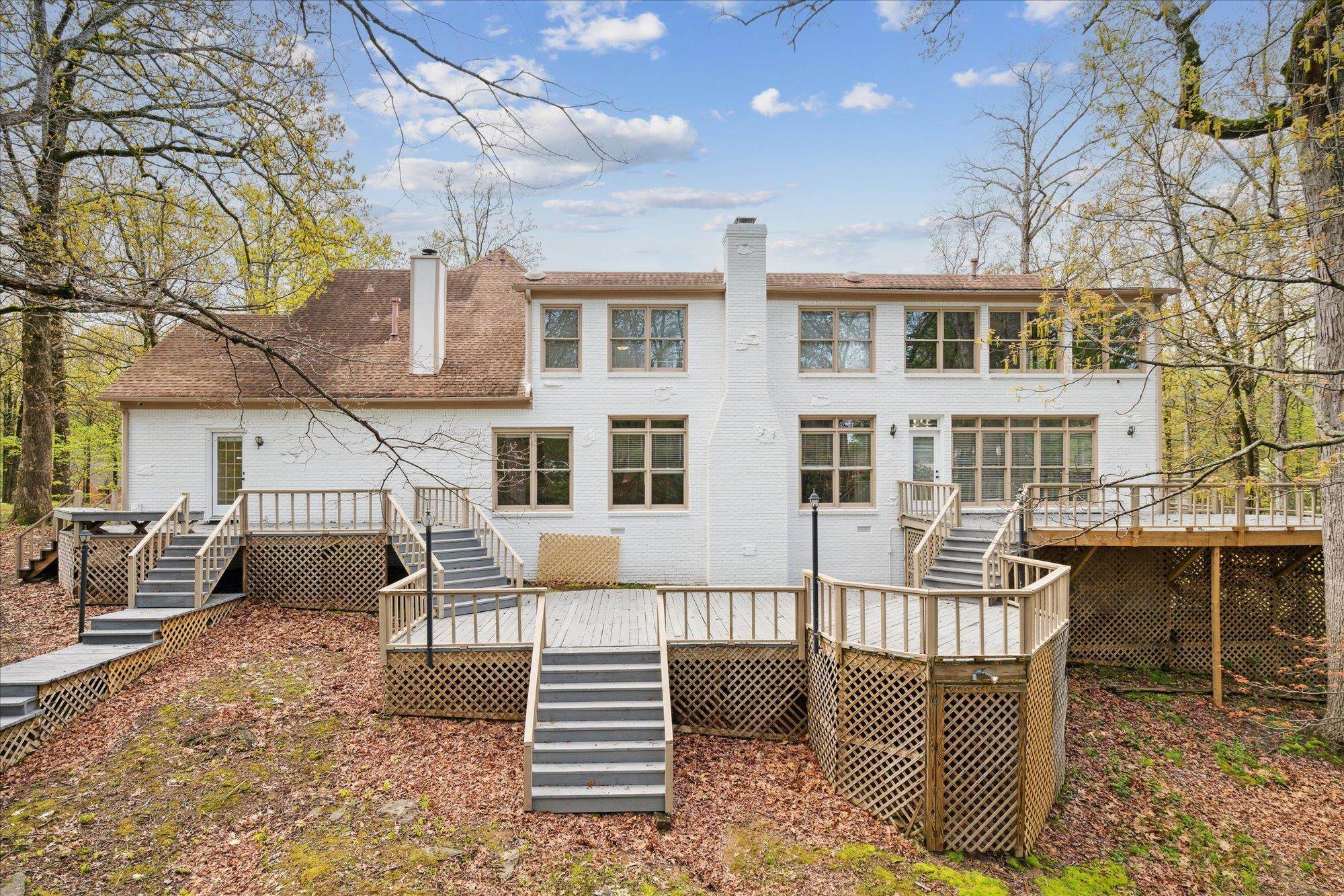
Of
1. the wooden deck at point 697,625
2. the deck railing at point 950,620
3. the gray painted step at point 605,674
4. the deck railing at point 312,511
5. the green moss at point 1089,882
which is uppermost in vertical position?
the deck railing at point 312,511

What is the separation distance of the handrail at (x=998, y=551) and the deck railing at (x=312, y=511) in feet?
35.2

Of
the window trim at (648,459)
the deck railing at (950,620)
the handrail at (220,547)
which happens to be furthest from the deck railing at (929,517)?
the handrail at (220,547)

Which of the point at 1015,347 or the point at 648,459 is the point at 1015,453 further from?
the point at 648,459

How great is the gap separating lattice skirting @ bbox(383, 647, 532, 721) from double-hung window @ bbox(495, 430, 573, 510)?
16.8 feet

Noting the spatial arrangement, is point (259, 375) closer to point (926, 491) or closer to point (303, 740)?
point (303, 740)

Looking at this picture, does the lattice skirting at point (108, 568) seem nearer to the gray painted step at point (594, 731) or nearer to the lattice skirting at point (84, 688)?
the lattice skirting at point (84, 688)

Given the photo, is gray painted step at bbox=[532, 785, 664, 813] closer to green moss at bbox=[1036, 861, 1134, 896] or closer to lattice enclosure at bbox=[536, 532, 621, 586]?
green moss at bbox=[1036, 861, 1134, 896]

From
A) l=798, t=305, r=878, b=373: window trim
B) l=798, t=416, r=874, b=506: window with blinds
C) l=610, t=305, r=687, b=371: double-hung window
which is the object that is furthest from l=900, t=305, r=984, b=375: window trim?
l=610, t=305, r=687, b=371: double-hung window

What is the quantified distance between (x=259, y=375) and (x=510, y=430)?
5.40m

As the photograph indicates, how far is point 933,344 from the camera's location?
14438mm

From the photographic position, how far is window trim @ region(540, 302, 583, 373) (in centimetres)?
1405

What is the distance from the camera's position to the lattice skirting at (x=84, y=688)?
7.79 m

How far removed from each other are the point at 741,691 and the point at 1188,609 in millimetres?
9319

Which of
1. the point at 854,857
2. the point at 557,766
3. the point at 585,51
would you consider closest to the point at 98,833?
the point at 557,766
